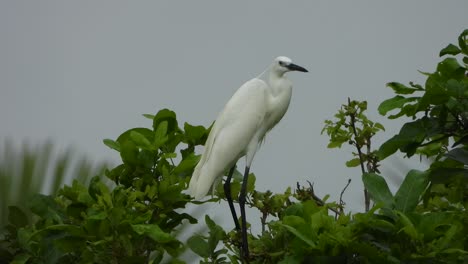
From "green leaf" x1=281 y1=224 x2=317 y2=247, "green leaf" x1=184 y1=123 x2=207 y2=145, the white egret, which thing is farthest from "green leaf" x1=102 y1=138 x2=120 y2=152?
"green leaf" x1=281 y1=224 x2=317 y2=247

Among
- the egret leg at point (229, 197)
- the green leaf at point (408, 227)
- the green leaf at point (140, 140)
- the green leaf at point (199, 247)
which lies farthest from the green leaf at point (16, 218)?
the green leaf at point (408, 227)

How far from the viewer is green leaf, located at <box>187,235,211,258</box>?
112 inches

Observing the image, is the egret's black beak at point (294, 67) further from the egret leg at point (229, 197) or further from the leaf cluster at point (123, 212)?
the leaf cluster at point (123, 212)

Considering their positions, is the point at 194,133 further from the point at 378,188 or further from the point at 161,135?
the point at 378,188

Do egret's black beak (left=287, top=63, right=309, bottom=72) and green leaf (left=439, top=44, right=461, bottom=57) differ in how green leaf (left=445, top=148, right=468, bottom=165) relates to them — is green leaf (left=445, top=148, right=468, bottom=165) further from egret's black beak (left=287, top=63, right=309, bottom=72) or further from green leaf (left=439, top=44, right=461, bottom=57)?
egret's black beak (left=287, top=63, right=309, bottom=72)

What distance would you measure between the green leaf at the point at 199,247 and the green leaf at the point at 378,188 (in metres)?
0.66

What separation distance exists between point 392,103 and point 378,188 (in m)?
0.33

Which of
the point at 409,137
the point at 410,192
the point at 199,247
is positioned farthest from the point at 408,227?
the point at 199,247

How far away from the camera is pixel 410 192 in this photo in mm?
2422

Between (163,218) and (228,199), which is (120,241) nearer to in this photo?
(163,218)

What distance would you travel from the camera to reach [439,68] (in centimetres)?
272

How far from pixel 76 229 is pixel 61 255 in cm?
24

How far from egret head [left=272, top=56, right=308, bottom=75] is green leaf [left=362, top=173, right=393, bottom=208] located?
129 centimetres

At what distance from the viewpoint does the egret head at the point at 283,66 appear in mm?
3699
